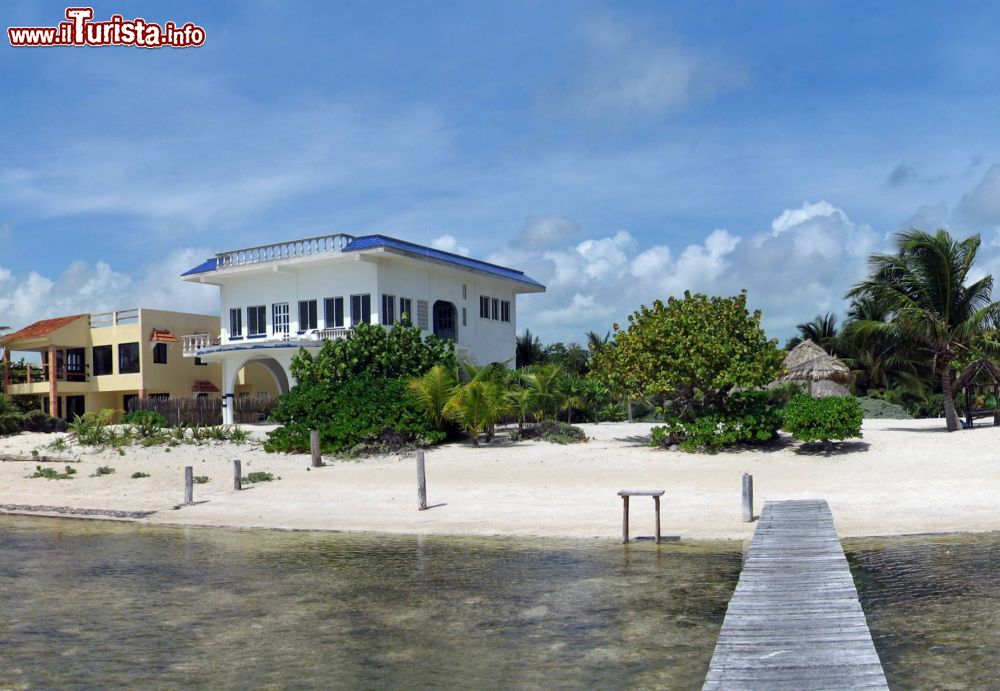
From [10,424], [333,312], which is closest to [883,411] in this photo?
[333,312]

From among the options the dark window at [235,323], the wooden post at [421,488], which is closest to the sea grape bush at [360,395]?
the wooden post at [421,488]

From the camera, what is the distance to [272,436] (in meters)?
31.4

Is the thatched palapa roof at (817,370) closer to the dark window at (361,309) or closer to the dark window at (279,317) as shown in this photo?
the dark window at (361,309)

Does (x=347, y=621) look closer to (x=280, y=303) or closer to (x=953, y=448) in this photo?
(x=953, y=448)

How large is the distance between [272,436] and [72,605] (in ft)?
58.6

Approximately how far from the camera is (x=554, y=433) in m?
31.5

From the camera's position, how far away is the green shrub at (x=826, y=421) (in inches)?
1003

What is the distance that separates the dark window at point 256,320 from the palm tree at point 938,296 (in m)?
25.4

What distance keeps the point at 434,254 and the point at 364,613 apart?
97.9ft

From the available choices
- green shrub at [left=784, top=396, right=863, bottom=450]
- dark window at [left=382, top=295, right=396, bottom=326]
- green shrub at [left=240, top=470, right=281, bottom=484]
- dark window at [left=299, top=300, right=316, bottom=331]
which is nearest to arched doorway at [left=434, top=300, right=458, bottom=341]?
dark window at [left=382, top=295, right=396, bottom=326]

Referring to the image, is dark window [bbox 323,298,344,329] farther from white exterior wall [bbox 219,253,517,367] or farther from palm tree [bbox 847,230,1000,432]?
palm tree [bbox 847,230,1000,432]

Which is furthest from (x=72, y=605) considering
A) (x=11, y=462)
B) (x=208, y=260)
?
(x=208, y=260)

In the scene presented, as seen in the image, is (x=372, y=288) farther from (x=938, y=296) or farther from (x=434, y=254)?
(x=938, y=296)

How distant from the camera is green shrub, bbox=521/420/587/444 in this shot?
30906mm
